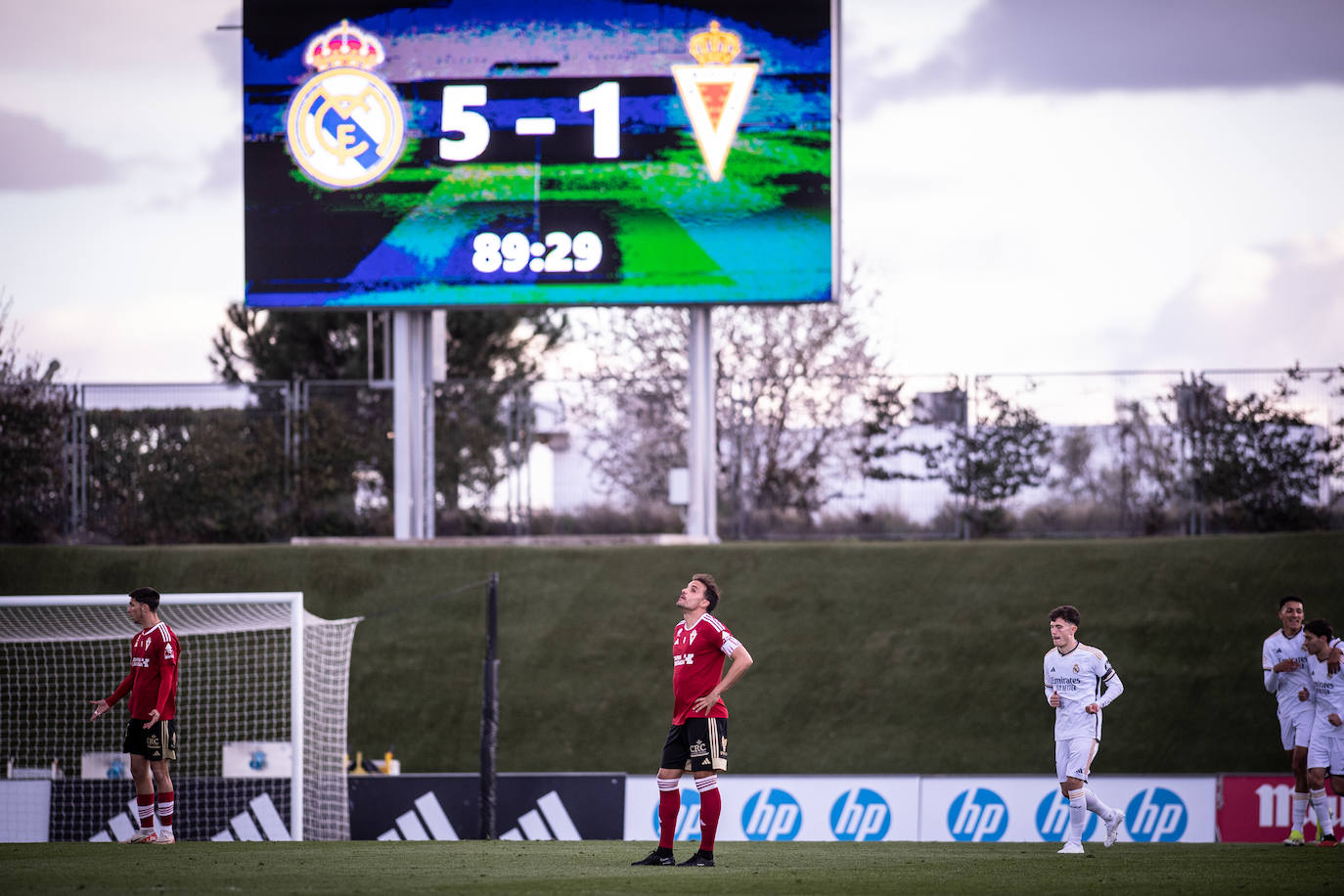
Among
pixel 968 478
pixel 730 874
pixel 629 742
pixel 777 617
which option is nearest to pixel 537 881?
pixel 730 874

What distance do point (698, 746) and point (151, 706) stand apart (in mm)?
4960

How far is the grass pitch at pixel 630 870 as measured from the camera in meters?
8.81

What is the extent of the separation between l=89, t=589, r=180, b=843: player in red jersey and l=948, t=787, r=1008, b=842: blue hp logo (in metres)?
8.30

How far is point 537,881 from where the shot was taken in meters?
9.03

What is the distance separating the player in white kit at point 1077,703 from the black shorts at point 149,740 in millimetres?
7092

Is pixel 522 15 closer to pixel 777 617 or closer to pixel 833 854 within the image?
pixel 777 617

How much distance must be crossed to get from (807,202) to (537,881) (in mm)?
12355

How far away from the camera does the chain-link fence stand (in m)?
22.8

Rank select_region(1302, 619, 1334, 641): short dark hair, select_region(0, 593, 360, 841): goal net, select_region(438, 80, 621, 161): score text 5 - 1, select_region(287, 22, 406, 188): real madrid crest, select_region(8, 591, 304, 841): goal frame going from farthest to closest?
select_region(287, 22, 406, 188): real madrid crest
select_region(438, 80, 621, 161): score text 5 - 1
select_region(0, 593, 360, 841): goal net
select_region(8, 591, 304, 841): goal frame
select_region(1302, 619, 1334, 641): short dark hair

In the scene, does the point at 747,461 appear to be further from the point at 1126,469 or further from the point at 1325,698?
the point at 1325,698

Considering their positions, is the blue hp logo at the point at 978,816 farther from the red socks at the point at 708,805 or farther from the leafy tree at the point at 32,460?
the leafy tree at the point at 32,460

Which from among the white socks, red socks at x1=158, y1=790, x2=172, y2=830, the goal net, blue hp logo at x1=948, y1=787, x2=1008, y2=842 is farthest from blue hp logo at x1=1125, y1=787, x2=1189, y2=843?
red socks at x1=158, y1=790, x2=172, y2=830

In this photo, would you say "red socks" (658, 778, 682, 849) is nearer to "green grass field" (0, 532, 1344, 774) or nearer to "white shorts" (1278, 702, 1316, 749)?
"white shorts" (1278, 702, 1316, 749)

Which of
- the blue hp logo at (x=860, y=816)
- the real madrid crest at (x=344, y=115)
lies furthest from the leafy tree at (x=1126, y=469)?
the real madrid crest at (x=344, y=115)
